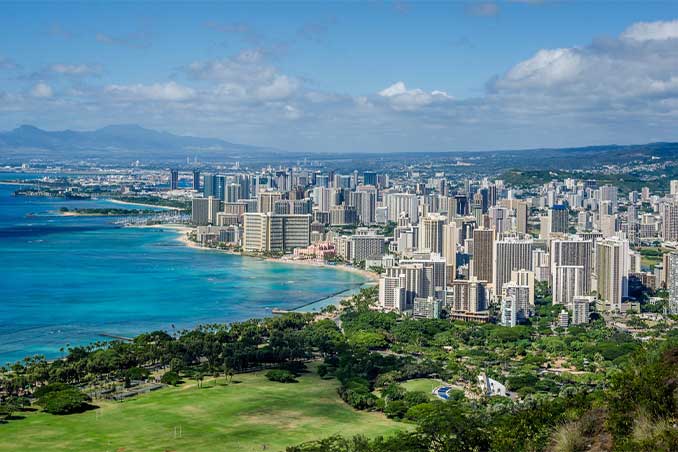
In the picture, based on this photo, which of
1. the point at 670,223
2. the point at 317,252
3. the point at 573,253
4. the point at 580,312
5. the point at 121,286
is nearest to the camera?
the point at 580,312

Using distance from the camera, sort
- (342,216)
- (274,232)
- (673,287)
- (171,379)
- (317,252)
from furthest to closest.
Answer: (342,216), (274,232), (317,252), (673,287), (171,379)

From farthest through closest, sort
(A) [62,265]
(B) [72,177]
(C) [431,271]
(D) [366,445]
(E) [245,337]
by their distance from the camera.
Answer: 1. (B) [72,177]
2. (A) [62,265]
3. (C) [431,271]
4. (E) [245,337]
5. (D) [366,445]

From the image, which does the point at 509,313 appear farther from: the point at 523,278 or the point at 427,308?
the point at 523,278

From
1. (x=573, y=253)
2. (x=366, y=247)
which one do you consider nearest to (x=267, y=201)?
(x=366, y=247)

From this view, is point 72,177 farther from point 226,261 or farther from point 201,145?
point 201,145

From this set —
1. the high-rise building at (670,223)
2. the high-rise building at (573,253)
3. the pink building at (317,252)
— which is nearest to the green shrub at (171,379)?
the high-rise building at (573,253)

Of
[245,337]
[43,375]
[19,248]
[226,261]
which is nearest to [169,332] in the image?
[245,337]
